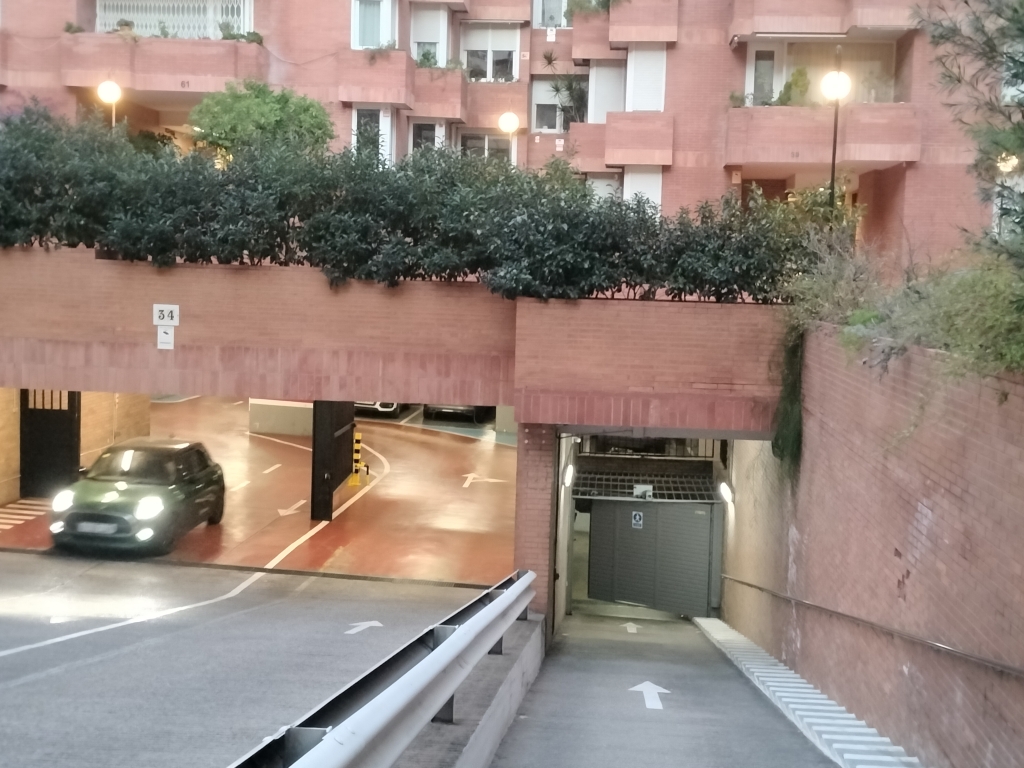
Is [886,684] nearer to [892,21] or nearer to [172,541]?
[172,541]

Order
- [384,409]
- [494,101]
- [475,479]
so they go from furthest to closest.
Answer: [384,409], [494,101], [475,479]

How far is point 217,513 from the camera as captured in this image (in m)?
15.9

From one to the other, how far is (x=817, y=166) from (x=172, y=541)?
13904mm

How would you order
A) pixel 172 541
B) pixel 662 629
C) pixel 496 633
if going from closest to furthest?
pixel 496 633, pixel 172 541, pixel 662 629

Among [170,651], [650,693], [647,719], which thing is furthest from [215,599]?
[647,719]

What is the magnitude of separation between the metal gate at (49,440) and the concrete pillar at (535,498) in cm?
912

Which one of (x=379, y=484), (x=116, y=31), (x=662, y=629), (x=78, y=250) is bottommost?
(x=662, y=629)

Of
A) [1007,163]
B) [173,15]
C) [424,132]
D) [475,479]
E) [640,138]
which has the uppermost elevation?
[173,15]

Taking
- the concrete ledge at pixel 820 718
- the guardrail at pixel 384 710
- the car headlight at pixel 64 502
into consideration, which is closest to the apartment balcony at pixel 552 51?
the car headlight at pixel 64 502

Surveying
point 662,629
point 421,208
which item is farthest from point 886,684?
point 662,629

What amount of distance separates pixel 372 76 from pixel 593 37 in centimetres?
509

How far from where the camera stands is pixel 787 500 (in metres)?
10.8

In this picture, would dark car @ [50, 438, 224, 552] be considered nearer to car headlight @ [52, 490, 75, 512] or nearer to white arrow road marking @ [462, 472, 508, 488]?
car headlight @ [52, 490, 75, 512]

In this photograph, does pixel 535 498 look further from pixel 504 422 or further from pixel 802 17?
pixel 504 422
